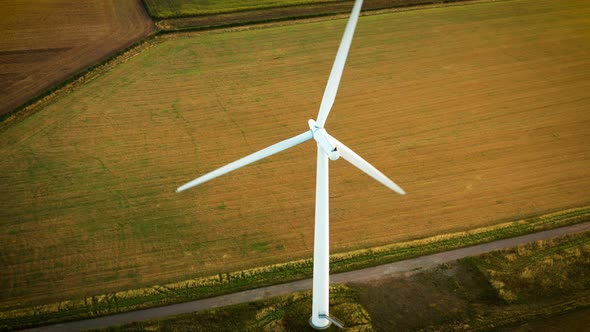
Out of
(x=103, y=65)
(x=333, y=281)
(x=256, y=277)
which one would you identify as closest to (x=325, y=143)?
(x=333, y=281)

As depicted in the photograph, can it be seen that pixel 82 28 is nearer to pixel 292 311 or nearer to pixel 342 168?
pixel 342 168

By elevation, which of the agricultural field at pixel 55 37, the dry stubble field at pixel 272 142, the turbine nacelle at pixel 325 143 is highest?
the agricultural field at pixel 55 37

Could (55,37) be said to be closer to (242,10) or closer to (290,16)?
(242,10)

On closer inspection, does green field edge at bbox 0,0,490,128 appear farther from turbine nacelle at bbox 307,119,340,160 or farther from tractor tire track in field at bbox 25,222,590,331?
turbine nacelle at bbox 307,119,340,160

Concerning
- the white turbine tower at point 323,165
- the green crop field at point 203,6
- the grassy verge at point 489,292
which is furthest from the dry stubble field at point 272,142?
the white turbine tower at point 323,165

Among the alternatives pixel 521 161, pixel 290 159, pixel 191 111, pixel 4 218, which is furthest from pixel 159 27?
pixel 521 161

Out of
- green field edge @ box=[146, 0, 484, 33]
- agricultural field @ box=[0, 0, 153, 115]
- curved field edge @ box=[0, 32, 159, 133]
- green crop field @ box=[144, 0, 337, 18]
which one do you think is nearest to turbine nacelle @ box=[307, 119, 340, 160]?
curved field edge @ box=[0, 32, 159, 133]

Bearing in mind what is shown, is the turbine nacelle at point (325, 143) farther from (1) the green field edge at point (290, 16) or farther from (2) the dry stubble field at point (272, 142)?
(1) the green field edge at point (290, 16)
